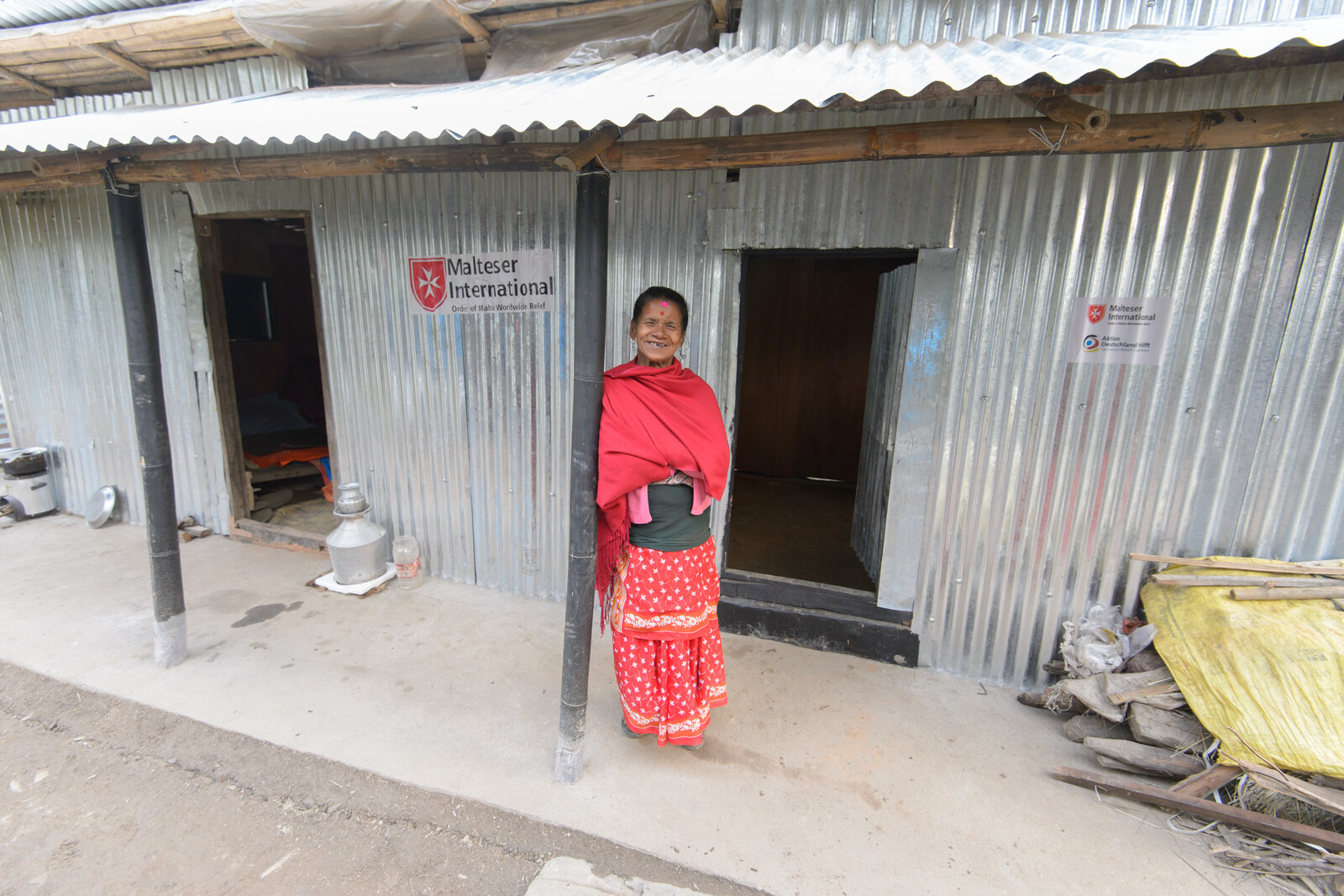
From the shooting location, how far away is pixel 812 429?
7.66 meters

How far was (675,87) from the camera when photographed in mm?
2043

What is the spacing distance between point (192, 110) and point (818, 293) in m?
6.19

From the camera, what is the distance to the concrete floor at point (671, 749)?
87.9 inches

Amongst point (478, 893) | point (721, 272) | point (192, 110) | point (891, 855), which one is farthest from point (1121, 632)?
point (192, 110)

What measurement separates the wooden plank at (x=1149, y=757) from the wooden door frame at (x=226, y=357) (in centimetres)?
507

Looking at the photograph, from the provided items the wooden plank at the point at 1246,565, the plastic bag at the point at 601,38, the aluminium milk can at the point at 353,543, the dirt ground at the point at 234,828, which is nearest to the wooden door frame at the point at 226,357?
the aluminium milk can at the point at 353,543

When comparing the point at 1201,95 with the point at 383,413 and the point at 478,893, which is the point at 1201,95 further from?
the point at 383,413

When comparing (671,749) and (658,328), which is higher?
(658,328)

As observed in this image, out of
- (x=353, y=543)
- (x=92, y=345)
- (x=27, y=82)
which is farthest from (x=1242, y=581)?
(x=92, y=345)

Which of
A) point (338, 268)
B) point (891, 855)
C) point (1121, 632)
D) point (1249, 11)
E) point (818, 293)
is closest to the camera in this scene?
point (891, 855)

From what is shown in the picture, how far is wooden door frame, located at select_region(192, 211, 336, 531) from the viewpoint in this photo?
443cm

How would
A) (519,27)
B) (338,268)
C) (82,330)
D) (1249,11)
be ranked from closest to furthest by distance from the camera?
(1249,11), (519,27), (338,268), (82,330)

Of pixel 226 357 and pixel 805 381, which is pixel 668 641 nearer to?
pixel 226 357

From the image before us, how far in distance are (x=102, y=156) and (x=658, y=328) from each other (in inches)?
116
